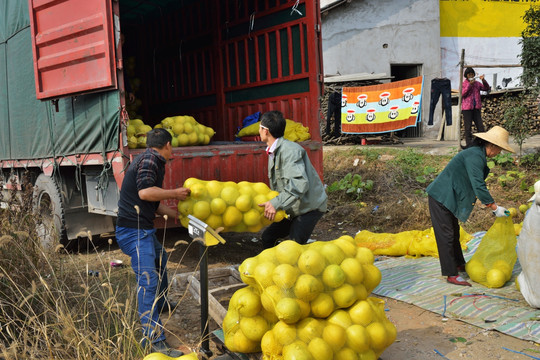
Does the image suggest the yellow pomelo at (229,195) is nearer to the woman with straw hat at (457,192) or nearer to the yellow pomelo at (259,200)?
the yellow pomelo at (259,200)

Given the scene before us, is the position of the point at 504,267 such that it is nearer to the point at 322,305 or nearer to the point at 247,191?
the point at 247,191

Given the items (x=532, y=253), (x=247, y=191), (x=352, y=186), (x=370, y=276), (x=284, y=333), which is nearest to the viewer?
(x=284, y=333)

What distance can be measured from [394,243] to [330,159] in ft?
17.7

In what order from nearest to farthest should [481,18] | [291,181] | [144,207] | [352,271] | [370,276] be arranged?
[352,271] → [370,276] → [144,207] → [291,181] → [481,18]

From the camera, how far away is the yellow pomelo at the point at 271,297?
8.16ft

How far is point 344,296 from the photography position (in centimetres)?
253

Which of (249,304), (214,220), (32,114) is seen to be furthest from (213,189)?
(32,114)

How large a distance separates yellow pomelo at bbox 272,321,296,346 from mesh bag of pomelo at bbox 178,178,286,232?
5.32ft

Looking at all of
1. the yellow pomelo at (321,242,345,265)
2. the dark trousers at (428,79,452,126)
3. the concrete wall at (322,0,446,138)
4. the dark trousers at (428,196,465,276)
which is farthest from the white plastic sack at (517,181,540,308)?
the concrete wall at (322,0,446,138)

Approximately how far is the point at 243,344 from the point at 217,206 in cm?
162

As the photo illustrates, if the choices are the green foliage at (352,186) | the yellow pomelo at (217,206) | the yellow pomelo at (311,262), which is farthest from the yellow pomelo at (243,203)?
the green foliage at (352,186)

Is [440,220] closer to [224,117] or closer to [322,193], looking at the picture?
[322,193]

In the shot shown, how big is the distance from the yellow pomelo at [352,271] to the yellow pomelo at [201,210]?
1.75 metres

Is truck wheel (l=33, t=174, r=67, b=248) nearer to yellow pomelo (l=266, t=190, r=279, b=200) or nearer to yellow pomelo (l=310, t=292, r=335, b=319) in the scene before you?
yellow pomelo (l=266, t=190, r=279, b=200)
